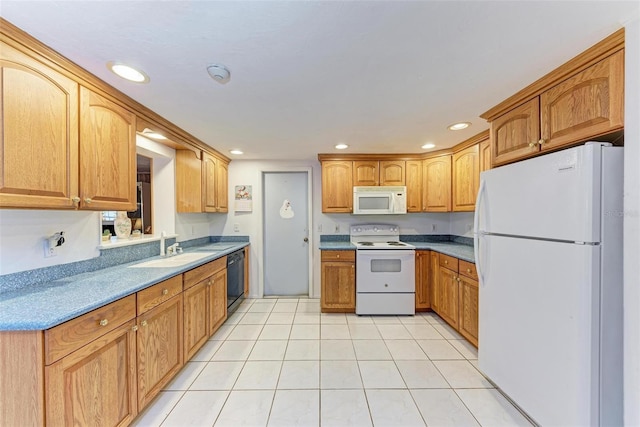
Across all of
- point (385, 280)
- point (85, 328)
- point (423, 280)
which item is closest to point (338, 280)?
point (385, 280)

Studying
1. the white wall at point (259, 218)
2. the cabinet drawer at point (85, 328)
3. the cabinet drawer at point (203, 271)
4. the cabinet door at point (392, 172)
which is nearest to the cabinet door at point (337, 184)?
the white wall at point (259, 218)

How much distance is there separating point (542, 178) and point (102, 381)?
2.55m

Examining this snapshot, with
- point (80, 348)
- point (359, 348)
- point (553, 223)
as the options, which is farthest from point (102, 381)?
point (553, 223)

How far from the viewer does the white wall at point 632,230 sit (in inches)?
42.9

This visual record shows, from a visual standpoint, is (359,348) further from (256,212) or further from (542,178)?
(256,212)

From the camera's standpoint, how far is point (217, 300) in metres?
2.59

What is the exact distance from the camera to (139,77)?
57.8 inches

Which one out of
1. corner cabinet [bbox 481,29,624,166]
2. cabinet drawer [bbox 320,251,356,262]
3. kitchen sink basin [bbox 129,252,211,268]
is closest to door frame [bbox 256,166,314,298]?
cabinet drawer [bbox 320,251,356,262]

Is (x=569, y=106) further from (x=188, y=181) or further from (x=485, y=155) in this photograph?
(x=188, y=181)

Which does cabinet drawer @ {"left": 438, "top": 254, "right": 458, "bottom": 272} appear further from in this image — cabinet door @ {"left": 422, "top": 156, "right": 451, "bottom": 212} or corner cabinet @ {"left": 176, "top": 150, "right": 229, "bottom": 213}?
corner cabinet @ {"left": 176, "top": 150, "right": 229, "bottom": 213}

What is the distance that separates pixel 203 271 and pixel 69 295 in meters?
1.04

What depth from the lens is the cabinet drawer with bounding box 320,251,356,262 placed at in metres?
3.17

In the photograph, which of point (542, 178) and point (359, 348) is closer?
point (542, 178)

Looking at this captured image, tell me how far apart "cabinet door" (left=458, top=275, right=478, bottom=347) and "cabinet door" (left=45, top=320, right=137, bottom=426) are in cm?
268
